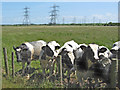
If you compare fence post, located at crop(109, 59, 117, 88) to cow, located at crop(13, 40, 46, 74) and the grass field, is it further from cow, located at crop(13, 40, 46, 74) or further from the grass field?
cow, located at crop(13, 40, 46, 74)

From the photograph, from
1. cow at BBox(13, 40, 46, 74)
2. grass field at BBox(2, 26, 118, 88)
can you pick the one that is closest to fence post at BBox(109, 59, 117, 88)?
grass field at BBox(2, 26, 118, 88)

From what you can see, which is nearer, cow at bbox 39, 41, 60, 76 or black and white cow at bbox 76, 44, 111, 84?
black and white cow at bbox 76, 44, 111, 84

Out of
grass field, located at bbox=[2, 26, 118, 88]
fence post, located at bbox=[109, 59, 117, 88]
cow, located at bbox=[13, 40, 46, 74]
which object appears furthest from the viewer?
grass field, located at bbox=[2, 26, 118, 88]

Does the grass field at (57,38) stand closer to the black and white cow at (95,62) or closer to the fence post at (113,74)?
the black and white cow at (95,62)

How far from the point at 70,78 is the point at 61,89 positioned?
767 millimetres

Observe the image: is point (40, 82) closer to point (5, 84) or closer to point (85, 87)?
point (5, 84)

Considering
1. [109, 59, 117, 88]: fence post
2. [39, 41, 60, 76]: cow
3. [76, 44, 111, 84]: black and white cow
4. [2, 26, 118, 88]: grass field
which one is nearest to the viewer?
[109, 59, 117, 88]: fence post

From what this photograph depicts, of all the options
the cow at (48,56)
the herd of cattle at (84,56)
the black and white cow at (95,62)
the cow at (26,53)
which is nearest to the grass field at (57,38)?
the cow at (48,56)

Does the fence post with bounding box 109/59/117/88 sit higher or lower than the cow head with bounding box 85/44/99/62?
lower

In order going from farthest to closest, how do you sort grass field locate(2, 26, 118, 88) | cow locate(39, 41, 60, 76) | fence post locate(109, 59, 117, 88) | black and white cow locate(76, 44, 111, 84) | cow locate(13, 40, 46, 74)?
grass field locate(2, 26, 118, 88) < cow locate(13, 40, 46, 74) < cow locate(39, 41, 60, 76) < black and white cow locate(76, 44, 111, 84) < fence post locate(109, 59, 117, 88)

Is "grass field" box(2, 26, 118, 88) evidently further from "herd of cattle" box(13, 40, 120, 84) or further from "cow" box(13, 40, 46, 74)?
"herd of cattle" box(13, 40, 120, 84)

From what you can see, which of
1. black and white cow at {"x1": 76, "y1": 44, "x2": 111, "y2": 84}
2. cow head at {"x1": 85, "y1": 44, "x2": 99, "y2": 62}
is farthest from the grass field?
cow head at {"x1": 85, "y1": 44, "x2": 99, "y2": 62}

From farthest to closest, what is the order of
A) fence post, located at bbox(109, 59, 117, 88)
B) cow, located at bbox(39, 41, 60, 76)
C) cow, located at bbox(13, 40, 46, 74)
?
cow, located at bbox(13, 40, 46, 74), cow, located at bbox(39, 41, 60, 76), fence post, located at bbox(109, 59, 117, 88)

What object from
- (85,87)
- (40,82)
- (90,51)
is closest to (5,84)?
(40,82)
